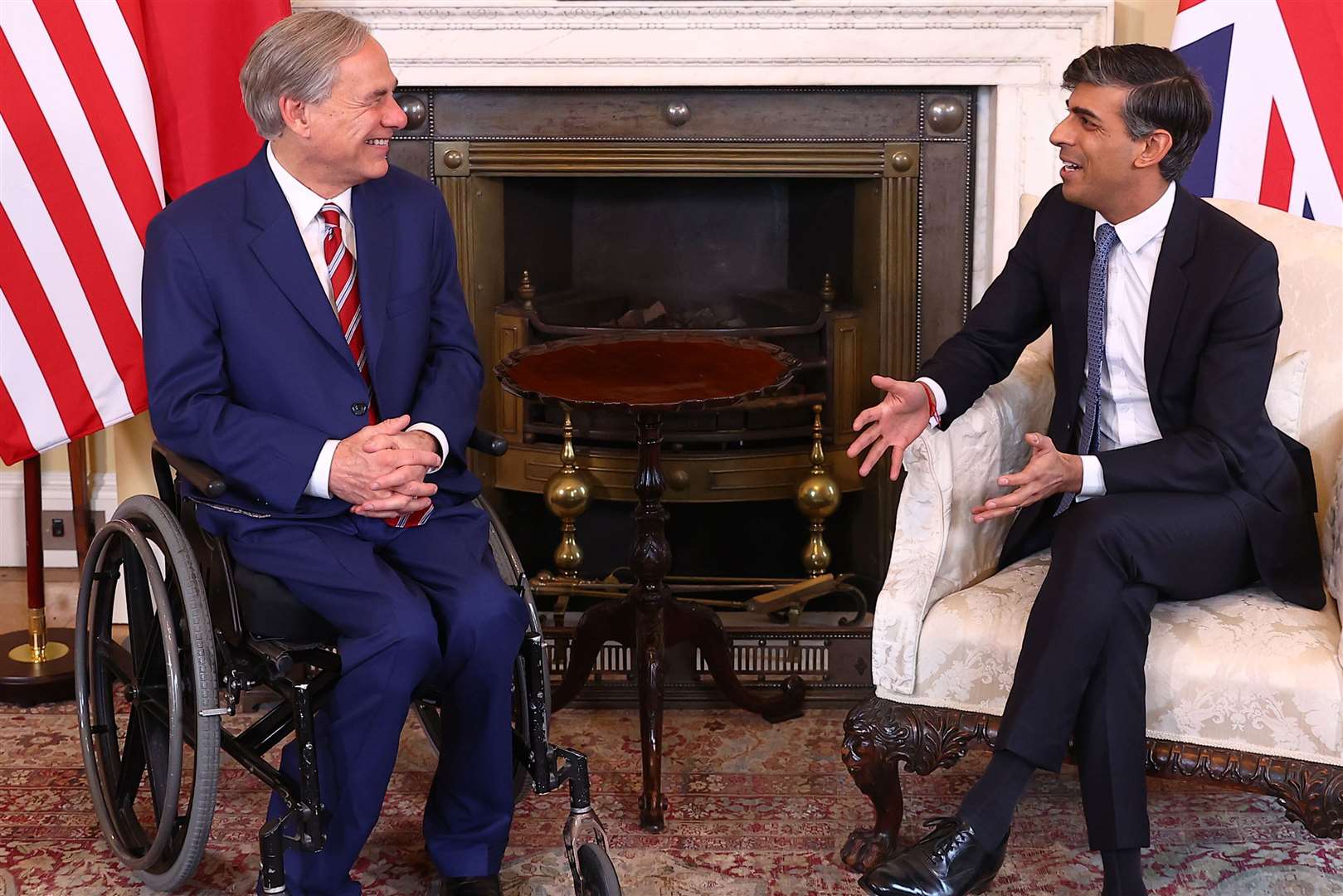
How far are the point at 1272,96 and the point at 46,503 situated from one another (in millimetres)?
2980

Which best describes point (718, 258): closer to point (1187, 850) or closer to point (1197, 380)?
point (1197, 380)

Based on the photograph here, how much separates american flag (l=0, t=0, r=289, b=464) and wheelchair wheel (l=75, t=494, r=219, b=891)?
0.76 m

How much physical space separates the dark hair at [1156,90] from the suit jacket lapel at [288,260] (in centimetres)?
122

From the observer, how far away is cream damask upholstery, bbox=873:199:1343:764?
2045 mm

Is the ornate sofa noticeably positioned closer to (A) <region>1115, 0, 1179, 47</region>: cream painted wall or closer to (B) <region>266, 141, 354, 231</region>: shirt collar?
(A) <region>1115, 0, 1179, 47</region>: cream painted wall

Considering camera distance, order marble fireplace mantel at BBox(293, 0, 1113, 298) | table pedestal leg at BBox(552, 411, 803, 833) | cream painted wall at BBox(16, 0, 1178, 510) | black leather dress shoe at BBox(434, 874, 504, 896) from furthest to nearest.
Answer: cream painted wall at BBox(16, 0, 1178, 510) < marble fireplace mantel at BBox(293, 0, 1113, 298) < table pedestal leg at BBox(552, 411, 803, 833) < black leather dress shoe at BBox(434, 874, 504, 896)

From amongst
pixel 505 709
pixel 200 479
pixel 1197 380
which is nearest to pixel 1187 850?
pixel 1197 380

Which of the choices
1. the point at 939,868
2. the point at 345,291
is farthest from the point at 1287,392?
the point at 345,291

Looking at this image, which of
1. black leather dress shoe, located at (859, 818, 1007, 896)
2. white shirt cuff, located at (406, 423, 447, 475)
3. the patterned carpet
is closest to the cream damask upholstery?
black leather dress shoe, located at (859, 818, 1007, 896)

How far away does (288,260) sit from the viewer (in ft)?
7.01

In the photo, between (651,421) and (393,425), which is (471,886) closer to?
→ (393,425)

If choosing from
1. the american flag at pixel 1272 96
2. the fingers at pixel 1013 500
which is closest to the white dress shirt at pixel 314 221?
the fingers at pixel 1013 500

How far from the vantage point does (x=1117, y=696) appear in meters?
2.05

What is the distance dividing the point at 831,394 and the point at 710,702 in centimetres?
82
